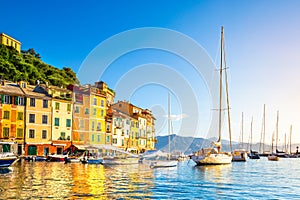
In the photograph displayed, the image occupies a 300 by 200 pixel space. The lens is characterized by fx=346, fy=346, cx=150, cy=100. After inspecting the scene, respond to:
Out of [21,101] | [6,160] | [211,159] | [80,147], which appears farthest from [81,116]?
[6,160]

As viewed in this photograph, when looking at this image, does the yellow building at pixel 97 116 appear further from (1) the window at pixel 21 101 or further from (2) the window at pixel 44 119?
(1) the window at pixel 21 101

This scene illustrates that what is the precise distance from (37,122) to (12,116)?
4.04 metres

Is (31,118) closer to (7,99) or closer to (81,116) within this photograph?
(7,99)

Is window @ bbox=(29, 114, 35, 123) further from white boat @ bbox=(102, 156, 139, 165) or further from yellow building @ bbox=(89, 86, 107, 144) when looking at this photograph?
white boat @ bbox=(102, 156, 139, 165)

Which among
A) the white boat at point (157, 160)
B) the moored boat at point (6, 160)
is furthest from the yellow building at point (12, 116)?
the white boat at point (157, 160)

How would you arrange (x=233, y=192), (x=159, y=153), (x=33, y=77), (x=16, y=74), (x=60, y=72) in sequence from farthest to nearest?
1. (x=60, y=72)
2. (x=33, y=77)
3. (x=16, y=74)
4. (x=159, y=153)
5. (x=233, y=192)

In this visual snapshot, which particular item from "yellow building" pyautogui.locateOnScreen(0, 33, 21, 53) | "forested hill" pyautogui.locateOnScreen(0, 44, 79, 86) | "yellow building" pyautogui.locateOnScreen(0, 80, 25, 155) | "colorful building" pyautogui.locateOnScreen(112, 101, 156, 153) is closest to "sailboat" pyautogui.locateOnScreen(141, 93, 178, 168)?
"yellow building" pyautogui.locateOnScreen(0, 80, 25, 155)

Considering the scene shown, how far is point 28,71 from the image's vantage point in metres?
A: 75.4

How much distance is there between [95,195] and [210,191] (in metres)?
7.82

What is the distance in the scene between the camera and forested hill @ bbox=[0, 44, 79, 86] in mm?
69188

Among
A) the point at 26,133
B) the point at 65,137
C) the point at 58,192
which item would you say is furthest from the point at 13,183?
the point at 65,137

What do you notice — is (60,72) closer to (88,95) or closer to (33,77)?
(33,77)

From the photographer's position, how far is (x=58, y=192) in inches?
782

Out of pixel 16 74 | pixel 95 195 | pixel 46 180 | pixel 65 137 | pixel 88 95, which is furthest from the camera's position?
pixel 16 74
